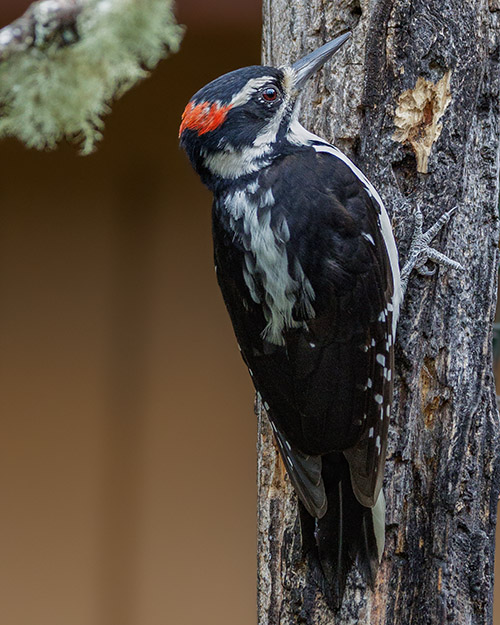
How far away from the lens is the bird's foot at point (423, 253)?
82.9 inches

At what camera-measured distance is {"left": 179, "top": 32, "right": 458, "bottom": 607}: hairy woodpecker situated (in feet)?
6.64

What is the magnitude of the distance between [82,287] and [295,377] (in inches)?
101

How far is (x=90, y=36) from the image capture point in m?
1.39

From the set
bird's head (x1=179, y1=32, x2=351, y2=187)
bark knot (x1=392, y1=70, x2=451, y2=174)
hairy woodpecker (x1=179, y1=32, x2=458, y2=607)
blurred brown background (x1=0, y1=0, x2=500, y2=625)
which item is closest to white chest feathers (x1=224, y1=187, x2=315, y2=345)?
hairy woodpecker (x1=179, y1=32, x2=458, y2=607)

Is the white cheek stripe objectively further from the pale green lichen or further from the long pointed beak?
the pale green lichen

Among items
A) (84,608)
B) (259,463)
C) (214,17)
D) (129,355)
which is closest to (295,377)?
(259,463)

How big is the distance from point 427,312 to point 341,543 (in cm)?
59

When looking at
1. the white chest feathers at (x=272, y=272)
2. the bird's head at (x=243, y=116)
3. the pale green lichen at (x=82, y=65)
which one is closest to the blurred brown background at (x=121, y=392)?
the bird's head at (x=243, y=116)

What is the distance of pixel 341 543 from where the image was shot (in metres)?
2.04

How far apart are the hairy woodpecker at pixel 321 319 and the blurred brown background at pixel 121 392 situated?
→ 7.36ft

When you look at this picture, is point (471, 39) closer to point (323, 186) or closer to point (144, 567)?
point (323, 186)

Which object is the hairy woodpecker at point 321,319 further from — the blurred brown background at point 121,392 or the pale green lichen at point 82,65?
the blurred brown background at point 121,392


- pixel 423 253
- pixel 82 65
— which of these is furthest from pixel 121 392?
pixel 82 65

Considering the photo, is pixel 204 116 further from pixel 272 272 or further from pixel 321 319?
pixel 321 319
